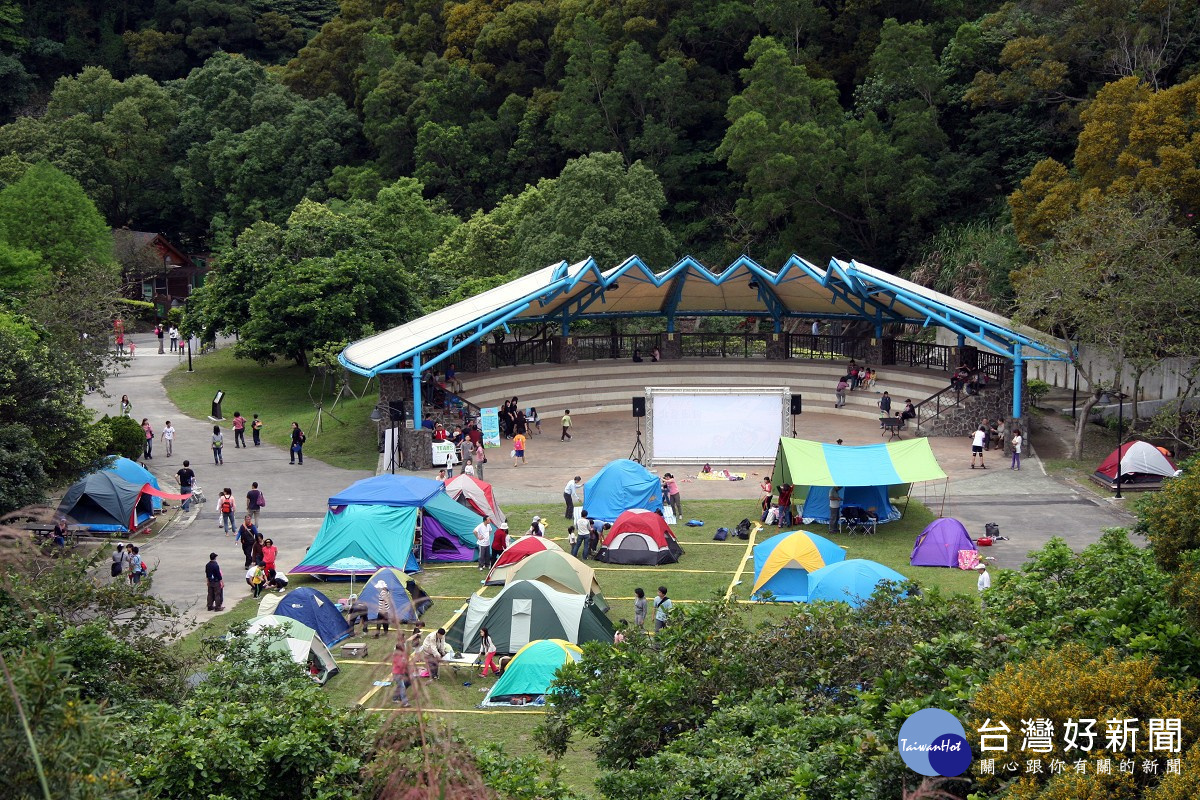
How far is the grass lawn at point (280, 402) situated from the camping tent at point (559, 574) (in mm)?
13225

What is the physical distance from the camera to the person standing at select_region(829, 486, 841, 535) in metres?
25.4

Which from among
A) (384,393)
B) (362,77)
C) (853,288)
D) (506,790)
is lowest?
(506,790)

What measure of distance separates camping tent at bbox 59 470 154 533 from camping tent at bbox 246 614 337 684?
895 centimetres

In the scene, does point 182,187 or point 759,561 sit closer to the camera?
point 759,561

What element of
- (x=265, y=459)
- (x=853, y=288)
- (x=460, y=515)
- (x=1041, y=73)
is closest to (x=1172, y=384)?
(x=853, y=288)

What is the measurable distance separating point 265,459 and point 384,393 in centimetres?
364

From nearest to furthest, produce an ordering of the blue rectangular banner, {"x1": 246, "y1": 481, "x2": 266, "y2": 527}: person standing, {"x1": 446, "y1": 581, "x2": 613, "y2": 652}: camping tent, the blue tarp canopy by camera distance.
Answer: {"x1": 446, "y1": 581, "x2": 613, "y2": 652}: camping tent
the blue tarp canopy
{"x1": 246, "y1": 481, "x2": 266, "y2": 527}: person standing
the blue rectangular banner

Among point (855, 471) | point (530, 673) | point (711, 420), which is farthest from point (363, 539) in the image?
point (711, 420)

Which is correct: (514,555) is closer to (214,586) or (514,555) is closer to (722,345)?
(214,586)

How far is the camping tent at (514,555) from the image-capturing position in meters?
21.8

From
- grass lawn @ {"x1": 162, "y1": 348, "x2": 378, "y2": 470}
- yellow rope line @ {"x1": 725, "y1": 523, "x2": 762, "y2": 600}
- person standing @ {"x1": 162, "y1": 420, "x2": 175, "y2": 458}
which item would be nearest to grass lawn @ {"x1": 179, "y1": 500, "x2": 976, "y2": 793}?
yellow rope line @ {"x1": 725, "y1": 523, "x2": 762, "y2": 600}

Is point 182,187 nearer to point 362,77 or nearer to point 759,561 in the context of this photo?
point 362,77

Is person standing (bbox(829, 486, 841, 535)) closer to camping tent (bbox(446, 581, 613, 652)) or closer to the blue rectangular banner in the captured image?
camping tent (bbox(446, 581, 613, 652))

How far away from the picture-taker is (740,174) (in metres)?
57.0
